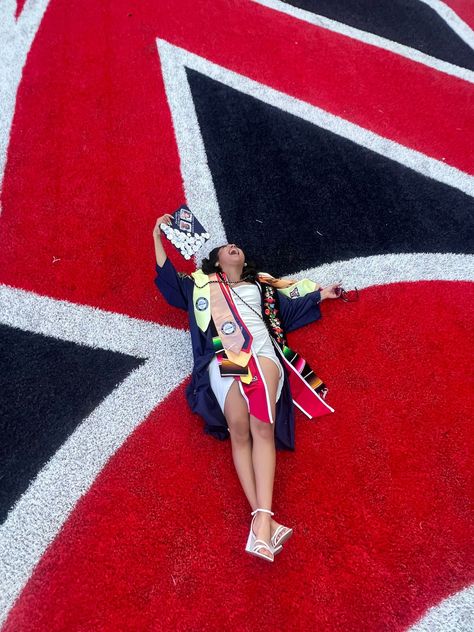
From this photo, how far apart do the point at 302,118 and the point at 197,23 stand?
1.64 metres

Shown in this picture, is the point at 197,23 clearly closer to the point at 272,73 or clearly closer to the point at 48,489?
the point at 272,73

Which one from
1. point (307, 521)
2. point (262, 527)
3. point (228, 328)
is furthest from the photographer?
point (228, 328)

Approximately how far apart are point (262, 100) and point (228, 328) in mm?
2685

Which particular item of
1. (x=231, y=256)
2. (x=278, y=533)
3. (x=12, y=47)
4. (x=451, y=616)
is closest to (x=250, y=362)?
(x=231, y=256)

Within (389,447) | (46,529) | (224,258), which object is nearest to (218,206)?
(224,258)

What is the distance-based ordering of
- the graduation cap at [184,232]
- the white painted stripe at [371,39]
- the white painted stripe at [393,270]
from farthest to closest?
the white painted stripe at [371,39] < the white painted stripe at [393,270] < the graduation cap at [184,232]

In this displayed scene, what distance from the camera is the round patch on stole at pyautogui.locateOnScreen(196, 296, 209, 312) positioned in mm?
3539

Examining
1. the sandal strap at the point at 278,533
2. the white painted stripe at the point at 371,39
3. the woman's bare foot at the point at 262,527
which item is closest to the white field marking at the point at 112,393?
the woman's bare foot at the point at 262,527

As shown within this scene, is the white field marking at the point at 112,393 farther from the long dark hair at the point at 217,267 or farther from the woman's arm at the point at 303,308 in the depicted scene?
Answer: the long dark hair at the point at 217,267

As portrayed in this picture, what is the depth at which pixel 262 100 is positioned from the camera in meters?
4.91

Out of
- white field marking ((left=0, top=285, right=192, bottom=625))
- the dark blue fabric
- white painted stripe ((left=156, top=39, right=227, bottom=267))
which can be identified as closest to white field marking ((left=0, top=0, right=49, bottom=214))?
white painted stripe ((left=156, top=39, right=227, bottom=267))

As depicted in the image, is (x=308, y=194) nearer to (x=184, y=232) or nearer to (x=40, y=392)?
(x=184, y=232)

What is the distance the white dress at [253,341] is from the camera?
3.28 m

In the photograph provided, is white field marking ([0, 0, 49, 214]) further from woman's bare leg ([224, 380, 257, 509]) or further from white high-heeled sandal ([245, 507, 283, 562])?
white high-heeled sandal ([245, 507, 283, 562])
